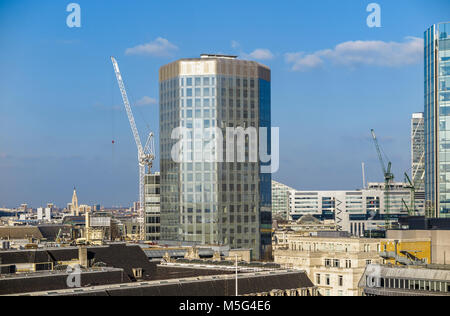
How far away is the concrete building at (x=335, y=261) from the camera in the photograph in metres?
135

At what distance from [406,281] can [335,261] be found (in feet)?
63.5

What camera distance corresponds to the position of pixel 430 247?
162 meters

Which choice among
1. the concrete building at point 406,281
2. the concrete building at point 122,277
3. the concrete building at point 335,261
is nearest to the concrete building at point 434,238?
the concrete building at point 335,261

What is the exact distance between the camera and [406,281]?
399 feet

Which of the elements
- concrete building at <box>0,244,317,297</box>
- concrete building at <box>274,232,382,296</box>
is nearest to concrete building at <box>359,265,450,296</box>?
concrete building at <box>274,232,382,296</box>

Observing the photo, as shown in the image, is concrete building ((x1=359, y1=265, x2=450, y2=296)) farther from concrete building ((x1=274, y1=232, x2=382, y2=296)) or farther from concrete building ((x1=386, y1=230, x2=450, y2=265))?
concrete building ((x1=386, y1=230, x2=450, y2=265))

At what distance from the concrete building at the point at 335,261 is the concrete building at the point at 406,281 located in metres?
4.78

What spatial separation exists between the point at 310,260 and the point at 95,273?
142 ft

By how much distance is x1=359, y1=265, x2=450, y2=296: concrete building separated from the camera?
386 ft

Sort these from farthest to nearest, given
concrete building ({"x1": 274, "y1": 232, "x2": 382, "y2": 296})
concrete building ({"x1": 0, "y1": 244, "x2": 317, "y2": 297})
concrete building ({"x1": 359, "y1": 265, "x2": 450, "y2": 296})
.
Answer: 1. concrete building ({"x1": 274, "y1": 232, "x2": 382, "y2": 296})
2. concrete building ({"x1": 359, "y1": 265, "x2": 450, "y2": 296})
3. concrete building ({"x1": 0, "y1": 244, "x2": 317, "y2": 297})

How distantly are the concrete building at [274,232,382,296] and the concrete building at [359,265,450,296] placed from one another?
4780 millimetres

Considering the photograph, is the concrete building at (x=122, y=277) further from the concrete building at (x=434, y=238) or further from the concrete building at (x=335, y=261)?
the concrete building at (x=434, y=238)
